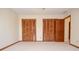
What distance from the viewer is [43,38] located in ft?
25.1

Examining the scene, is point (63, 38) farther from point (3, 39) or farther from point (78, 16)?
point (3, 39)

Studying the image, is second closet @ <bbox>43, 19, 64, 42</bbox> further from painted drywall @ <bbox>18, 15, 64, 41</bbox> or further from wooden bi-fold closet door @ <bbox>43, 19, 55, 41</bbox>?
painted drywall @ <bbox>18, 15, 64, 41</bbox>

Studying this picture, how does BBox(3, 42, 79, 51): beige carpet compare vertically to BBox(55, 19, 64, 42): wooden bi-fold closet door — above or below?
below

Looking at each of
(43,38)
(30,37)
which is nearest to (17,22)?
(30,37)

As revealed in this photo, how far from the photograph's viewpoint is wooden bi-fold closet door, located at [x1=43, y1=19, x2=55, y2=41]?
761cm

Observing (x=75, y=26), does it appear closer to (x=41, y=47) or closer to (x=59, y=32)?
(x=41, y=47)

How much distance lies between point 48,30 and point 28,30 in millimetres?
1275

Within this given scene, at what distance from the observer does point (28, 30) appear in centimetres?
775

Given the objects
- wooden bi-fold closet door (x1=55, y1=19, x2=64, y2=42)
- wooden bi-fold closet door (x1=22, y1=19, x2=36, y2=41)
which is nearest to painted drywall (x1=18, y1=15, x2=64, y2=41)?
wooden bi-fold closet door (x1=22, y1=19, x2=36, y2=41)

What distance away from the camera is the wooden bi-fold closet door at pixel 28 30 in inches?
301

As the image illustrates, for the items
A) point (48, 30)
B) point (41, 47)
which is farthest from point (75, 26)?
point (48, 30)

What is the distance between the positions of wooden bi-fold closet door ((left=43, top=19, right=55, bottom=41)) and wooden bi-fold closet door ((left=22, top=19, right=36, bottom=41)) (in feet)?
2.23
